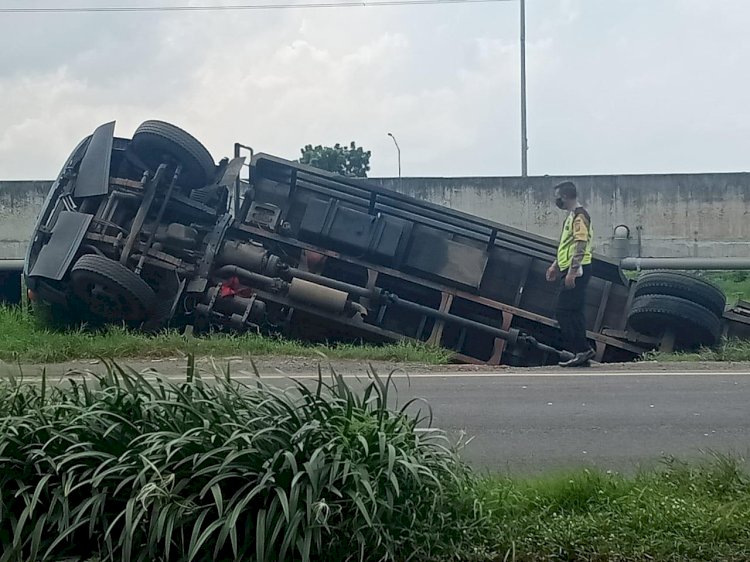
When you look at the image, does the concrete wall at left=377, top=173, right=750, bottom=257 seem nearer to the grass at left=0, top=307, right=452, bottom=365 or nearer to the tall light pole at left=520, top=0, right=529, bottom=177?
the tall light pole at left=520, top=0, right=529, bottom=177

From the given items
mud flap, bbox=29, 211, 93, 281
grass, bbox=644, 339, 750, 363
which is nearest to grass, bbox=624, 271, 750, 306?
grass, bbox=644, 339, 750, 363

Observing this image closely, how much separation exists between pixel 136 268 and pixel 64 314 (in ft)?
3.55

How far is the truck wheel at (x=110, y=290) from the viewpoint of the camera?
10391 millimetres

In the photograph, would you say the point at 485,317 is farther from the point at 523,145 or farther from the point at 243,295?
the point at 523,145

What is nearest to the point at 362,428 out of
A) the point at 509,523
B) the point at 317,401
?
the point at 317,401

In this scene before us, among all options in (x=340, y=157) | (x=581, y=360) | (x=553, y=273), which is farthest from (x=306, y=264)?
(x=340, y=157)

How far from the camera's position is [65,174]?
452 inches

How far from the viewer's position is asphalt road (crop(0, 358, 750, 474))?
20.2 feet

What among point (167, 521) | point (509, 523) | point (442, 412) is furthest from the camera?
point (442, 412)

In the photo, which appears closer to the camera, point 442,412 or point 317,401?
point 317,401

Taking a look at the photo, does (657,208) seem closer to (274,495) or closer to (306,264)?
(306,264)

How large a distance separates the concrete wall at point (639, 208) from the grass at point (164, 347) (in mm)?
10892

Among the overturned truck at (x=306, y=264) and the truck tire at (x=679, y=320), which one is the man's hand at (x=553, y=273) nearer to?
the overturned truck at (x=306, y=264)

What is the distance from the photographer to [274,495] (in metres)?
3.78
